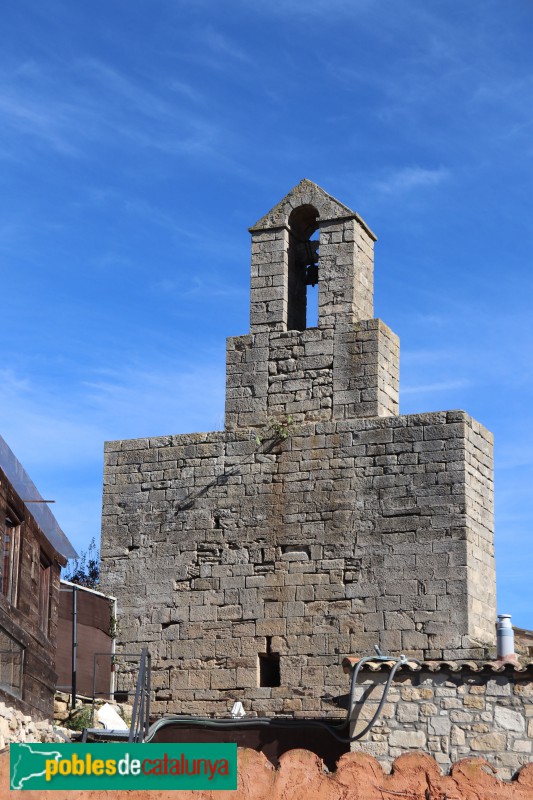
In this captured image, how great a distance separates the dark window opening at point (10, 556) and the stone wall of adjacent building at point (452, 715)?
3.24 metres

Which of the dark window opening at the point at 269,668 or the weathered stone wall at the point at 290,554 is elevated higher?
the weathered stone wall at the point at 290,554

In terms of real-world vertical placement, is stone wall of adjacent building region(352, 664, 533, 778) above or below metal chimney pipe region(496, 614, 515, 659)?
below

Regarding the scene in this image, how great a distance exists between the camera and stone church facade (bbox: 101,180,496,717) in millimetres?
15727

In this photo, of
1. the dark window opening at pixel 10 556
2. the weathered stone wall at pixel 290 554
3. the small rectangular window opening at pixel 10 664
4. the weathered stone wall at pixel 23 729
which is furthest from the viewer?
the weathered stone wall at pixel 290 554

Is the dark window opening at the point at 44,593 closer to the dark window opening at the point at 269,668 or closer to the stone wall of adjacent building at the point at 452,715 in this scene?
the dark window opening at the point at 269,668

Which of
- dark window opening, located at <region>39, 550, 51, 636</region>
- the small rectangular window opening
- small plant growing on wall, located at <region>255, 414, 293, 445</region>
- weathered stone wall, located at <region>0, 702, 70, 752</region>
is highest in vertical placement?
small plant growing on wall, located at <region>255, 414, 293, 445</region>

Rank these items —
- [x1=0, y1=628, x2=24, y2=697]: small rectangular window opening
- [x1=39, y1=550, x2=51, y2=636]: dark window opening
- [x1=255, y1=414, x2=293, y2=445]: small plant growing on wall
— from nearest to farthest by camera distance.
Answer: [x1=0, y1=628, x2=24, y2=697]: small rectangular window opening, [x1=39, y1=550, x2=51, y2=636]: dark window opening, [x1=255, y1=414, x2=293, y2=445]: small plant growing on wall

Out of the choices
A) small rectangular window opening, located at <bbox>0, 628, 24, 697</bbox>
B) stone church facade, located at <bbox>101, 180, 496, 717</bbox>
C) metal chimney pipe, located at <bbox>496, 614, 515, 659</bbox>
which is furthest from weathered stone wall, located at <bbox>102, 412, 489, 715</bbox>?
small rectangular window opening, located at <bbox>0, 628, 24, 697</bbox>

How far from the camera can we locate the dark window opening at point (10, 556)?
13297 mm

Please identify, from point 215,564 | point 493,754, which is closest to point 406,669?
point 493,754

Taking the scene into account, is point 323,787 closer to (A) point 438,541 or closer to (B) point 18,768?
(B) point 18,768

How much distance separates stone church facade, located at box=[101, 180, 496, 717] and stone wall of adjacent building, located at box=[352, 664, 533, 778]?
8.32 feet

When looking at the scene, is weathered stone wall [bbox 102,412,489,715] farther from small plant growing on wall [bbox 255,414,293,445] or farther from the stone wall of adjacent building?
the stone wall of adjacent building

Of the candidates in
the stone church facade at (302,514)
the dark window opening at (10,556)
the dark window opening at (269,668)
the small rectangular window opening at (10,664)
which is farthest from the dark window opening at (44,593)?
the dark window opening at (269,668)
